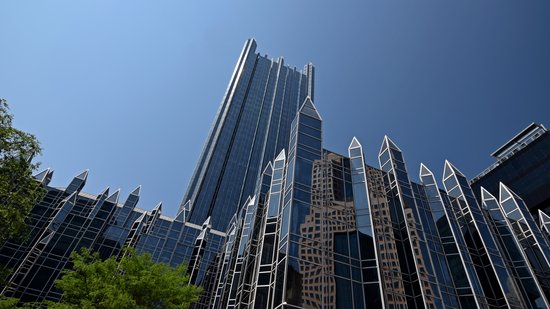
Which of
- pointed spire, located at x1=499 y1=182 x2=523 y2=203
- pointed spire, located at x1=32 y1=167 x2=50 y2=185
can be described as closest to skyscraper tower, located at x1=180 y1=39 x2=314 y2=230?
pointed spire, located at x1=32 y1=167 x2=50 y2=185

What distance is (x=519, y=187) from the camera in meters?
79.1

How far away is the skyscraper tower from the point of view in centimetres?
13888

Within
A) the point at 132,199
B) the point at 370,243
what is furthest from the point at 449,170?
the point at 132,199

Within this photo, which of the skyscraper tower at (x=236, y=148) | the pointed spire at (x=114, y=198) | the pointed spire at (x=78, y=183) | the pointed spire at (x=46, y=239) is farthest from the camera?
the skyscraper tower at (x=236, y=148)

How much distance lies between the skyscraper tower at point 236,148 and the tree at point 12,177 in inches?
4185

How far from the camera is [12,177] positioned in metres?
19.7

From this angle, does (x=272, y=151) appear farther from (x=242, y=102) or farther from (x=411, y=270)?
(x=411, y=270)

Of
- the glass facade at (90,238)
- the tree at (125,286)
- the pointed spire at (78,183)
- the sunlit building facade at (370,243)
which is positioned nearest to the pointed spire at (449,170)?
the sunlit building facade at (370,243)

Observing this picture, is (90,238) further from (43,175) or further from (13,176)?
(13,176)

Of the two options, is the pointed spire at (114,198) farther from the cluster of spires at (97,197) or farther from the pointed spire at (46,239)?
the pointed spire at (46,239)

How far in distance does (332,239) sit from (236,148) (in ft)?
457

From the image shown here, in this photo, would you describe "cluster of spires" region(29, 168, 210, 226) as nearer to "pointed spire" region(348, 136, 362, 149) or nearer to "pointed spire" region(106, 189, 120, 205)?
"pointed spire" region(106, 189, 120, 205)

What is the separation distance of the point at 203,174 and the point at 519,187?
110 m

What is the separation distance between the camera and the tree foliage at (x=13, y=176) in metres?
18.5
